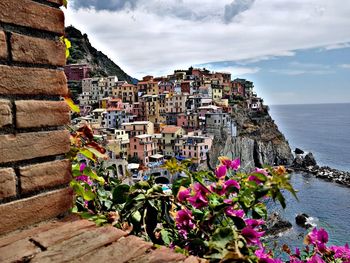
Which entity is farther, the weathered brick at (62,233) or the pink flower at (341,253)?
the pink flower at (341,253)

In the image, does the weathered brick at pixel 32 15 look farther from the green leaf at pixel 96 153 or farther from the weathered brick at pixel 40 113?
the green leaf at pixel 96 153

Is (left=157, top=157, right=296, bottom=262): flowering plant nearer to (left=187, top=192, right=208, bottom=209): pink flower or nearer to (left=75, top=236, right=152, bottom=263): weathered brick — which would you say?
(left=187, top=192, right=208, bottom=209): pink flower

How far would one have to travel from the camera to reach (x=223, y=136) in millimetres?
51406

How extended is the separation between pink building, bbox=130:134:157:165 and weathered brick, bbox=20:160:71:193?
44442 mm

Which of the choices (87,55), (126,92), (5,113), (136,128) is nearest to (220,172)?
(5,113)

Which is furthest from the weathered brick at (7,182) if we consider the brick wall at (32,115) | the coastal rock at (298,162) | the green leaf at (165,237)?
the coastal rock at (298,162)

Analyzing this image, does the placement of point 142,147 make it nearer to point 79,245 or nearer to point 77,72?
point 77,72

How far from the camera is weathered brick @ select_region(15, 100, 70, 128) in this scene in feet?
3.90

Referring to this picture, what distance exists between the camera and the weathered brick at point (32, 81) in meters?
1.15

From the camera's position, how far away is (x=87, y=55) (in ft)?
272

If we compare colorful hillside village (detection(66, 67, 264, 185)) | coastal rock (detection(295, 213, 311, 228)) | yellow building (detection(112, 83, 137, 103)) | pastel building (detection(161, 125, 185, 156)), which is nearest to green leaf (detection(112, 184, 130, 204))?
coastal rock (detection(295, 213, 311, 228))

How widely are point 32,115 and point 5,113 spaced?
0.29 feet

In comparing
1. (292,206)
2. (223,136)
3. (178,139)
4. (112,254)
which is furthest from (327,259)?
(223,136)

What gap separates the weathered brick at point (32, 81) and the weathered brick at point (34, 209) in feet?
1.13
